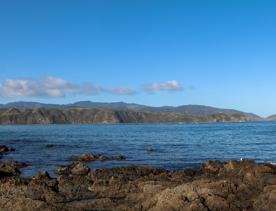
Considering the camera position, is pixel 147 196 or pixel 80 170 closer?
pixel 147 196

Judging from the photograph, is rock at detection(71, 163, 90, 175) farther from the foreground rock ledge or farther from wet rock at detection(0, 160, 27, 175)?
the foreground rock ledge

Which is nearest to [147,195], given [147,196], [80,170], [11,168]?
[147,196]

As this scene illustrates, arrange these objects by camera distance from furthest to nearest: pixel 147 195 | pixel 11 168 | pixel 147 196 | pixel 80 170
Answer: pixel 11 168 → pixel 80 170 → pixel 147 195 → pixel 147 196

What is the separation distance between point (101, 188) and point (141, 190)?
12.7ft

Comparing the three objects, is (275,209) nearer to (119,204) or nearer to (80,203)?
(119,204)

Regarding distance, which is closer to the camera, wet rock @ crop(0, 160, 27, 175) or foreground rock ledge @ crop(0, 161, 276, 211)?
foreground rock ledge @ crop(0, 161, 276, 211)

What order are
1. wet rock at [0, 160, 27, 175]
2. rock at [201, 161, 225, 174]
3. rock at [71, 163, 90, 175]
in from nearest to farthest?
rock at [71, 163, 90, 175], wet rock at [0, 160, 27, 175], rock at [201, 161, 225, 174]

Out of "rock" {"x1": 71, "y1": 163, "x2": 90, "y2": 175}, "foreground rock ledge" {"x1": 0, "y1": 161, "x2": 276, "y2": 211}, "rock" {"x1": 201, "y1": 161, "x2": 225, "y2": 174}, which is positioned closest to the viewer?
"foreground rock ledge" {"x1": 0, "y1": 161, "x2": 276, "y2": 211}

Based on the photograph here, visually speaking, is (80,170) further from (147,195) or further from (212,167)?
(147,195)

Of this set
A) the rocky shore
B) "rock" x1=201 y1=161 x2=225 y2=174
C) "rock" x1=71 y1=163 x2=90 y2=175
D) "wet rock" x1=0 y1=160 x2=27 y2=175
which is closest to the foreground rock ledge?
the rocky shore

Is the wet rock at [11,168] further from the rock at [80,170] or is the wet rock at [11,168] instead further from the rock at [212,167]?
the rock at [212,167]

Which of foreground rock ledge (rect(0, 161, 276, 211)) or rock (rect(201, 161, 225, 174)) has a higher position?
foreground rock ledge (rect(0, 161, 276, 211))

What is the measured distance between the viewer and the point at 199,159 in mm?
65062

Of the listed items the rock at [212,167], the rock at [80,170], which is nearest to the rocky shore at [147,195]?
the rock at [80,170]
